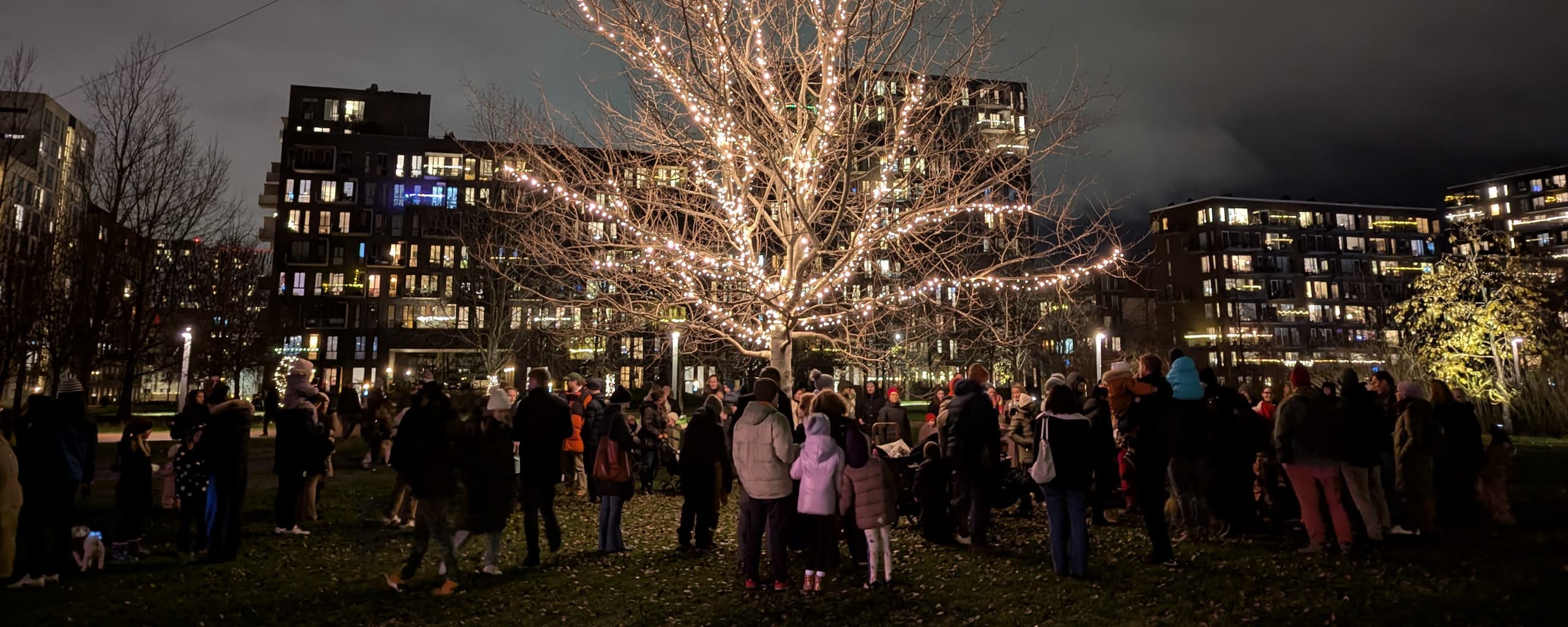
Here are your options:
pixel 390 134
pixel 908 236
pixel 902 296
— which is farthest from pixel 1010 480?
pixel 390 134

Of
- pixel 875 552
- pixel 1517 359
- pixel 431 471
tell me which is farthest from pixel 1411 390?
pixel 1517 359

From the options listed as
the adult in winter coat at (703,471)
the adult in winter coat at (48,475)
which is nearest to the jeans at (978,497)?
the adult in winter coat at (703,471)

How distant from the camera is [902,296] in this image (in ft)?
42.2

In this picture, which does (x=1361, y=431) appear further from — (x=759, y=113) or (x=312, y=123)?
(x=312, y=123)

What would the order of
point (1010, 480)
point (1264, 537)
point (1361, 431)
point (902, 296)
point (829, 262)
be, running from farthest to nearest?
point (829, 262) → point (902, 296) → point (1010, 480) → point (1264, 537) → point (1361, 431)

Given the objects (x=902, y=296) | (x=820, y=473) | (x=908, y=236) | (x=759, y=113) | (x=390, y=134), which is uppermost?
(x=390, y=134)

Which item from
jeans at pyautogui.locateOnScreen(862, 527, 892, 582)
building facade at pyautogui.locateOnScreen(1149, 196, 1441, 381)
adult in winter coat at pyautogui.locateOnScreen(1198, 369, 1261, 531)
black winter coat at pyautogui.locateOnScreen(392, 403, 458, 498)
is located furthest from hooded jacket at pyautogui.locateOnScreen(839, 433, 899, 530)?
building facade at pyautogui.locateOnScreen(1149, 196, 1441, 381)

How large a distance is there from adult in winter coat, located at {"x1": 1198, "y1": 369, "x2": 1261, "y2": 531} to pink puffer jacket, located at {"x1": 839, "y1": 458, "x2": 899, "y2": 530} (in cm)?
414

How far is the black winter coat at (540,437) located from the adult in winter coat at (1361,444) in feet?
25.2

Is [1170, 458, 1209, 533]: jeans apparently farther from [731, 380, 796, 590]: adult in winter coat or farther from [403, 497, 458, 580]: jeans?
[403, 497, 458, 580]: jeans

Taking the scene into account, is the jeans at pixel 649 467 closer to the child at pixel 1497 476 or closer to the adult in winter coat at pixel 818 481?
the adult in winter coat at pixel 818 481

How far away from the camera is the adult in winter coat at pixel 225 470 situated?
25.3 feet

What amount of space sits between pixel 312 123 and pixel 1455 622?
97312 mm

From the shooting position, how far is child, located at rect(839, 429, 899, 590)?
689 centimetres
